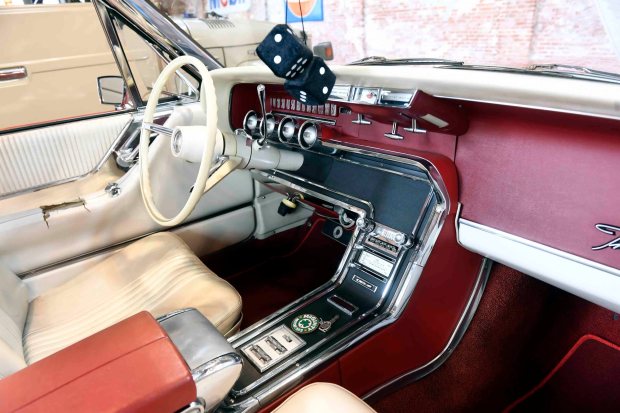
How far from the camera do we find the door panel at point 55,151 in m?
1.77

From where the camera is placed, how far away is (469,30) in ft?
17.8

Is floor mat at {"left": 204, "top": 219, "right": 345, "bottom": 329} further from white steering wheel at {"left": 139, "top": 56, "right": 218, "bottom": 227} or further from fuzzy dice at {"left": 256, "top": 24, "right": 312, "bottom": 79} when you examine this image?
fuzzy dice at {"left": 256, "top": 24, "right": 312, "bottom": 79}

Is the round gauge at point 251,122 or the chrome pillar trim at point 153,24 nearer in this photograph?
the round gauge at point 251,122

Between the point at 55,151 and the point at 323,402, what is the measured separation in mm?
1663

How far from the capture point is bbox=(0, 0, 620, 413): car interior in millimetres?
873

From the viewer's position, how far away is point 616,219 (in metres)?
0.91

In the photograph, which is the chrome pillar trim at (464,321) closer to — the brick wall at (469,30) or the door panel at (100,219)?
the door panel at (100,219)

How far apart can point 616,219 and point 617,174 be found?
0.32 feet

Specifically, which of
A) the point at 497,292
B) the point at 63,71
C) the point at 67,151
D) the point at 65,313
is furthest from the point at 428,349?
the point at 63,71

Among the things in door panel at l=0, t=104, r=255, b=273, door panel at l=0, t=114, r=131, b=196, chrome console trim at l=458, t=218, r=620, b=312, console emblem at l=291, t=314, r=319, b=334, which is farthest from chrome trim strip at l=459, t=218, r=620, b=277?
door panel at l=0, t=114, r=131, b=196

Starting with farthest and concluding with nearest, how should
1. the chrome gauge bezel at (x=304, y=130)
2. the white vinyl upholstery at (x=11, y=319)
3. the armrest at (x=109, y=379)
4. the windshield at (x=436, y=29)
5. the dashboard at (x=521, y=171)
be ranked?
the windshield at (x=436, y=29) → the chrome gauge bezel at (x=304, y=130) → the white vinyl upholstery at (x=11, y=319) → the dashboard at (x=521, y=171) → the armrest at (x=109, y=379)

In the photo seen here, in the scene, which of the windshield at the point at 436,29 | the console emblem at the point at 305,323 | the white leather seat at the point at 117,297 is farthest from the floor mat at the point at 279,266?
the windshield at the point at 436,29

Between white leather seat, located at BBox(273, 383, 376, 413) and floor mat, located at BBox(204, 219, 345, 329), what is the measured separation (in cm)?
98

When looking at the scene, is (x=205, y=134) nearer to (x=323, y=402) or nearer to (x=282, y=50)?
(x=282, y=50)
